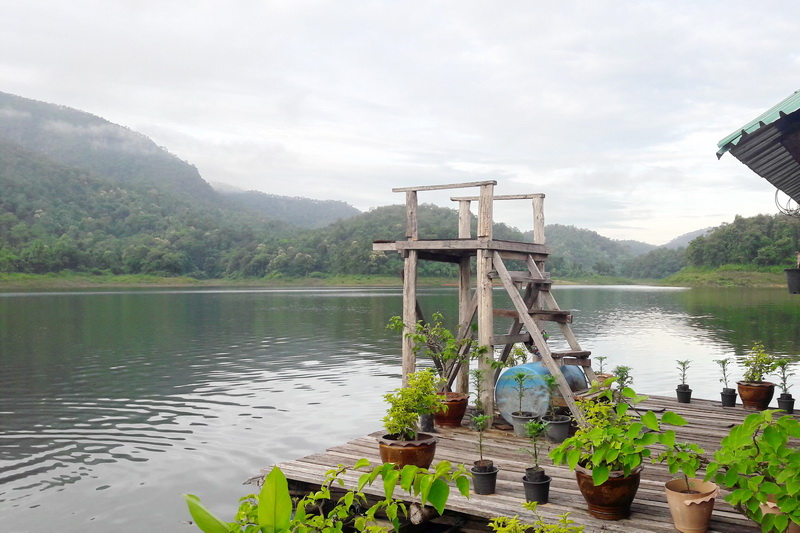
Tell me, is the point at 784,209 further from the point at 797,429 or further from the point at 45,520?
the point at 45,520

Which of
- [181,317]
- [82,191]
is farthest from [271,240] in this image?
[181,317]

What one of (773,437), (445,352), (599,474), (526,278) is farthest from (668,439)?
(445,352)

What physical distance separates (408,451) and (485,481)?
94 centimetres

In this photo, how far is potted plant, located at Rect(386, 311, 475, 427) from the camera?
32.4 feet

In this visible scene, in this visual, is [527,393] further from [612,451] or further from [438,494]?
[438,494]

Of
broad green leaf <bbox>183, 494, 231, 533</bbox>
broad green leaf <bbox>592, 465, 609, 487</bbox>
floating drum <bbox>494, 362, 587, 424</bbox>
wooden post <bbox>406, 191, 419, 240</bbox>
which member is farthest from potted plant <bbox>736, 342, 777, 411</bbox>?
broad green leaf <bbox>183, 494, 231, 533</bbox>

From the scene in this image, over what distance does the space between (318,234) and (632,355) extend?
113202 mm

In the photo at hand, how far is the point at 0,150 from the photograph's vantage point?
14375 centimetres

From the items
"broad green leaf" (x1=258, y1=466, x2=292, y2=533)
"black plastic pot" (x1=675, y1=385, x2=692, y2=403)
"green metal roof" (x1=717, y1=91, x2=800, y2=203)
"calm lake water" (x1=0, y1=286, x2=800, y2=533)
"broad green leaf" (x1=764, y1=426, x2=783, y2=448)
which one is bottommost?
"calm lake water" (x1=0, y1=286, x2=800, y2=533)

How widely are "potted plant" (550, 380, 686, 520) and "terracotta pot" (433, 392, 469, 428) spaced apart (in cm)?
356

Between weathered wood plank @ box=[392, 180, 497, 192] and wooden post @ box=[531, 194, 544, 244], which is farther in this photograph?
wooden post @ box=[531, 194, 544, 244]

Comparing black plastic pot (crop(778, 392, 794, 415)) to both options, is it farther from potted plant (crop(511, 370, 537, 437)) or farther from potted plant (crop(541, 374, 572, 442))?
potted plant (crop(511, 370, 537, 437))

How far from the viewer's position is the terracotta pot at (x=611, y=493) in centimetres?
585

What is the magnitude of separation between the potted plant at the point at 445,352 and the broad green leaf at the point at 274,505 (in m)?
7.81
